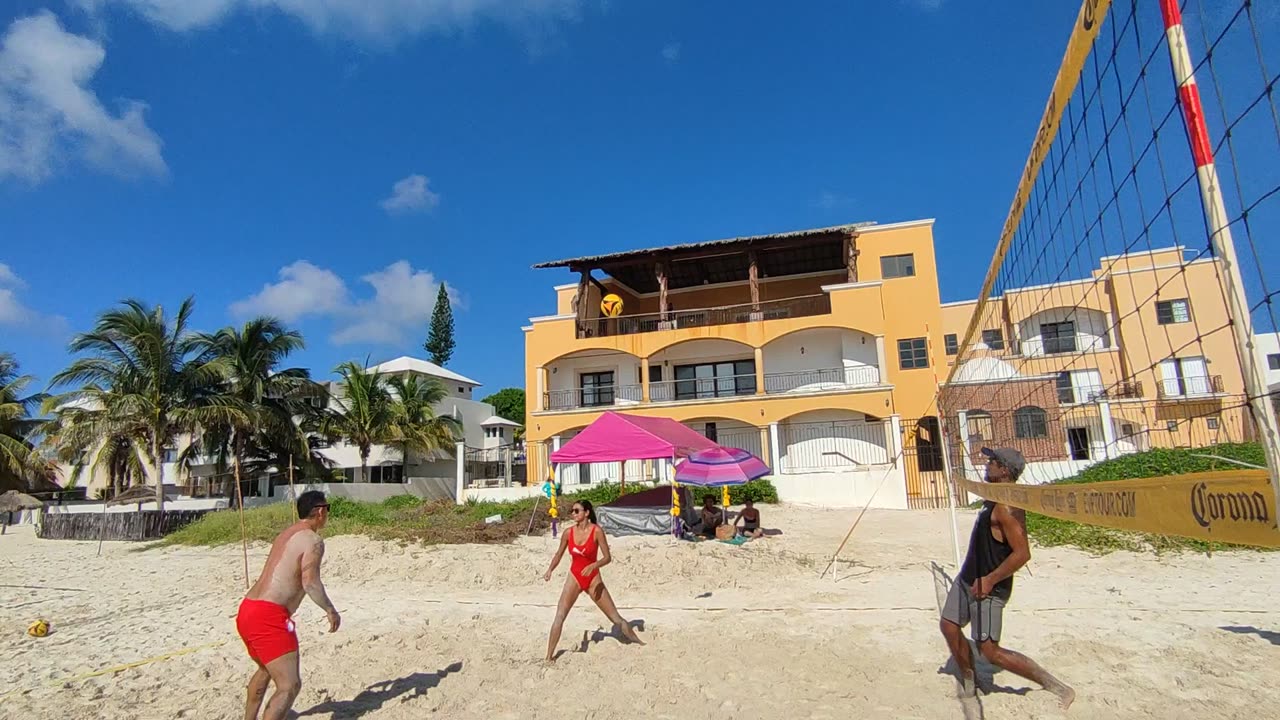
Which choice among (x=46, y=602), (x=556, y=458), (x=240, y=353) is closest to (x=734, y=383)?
(x=556, y=458)

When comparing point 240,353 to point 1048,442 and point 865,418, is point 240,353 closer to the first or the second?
point 865,418

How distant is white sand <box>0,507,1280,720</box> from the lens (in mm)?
4516

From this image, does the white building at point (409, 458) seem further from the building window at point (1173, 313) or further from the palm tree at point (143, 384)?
the building window at point (1173, 313)

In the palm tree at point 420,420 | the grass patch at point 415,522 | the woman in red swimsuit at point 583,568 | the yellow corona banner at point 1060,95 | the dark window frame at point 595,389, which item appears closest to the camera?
the yellow corona banner at point 1060,95

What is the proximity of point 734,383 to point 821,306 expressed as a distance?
13.4ft

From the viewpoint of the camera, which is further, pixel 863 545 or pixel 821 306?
pixel 821 306

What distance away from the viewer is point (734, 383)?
24.2 meters

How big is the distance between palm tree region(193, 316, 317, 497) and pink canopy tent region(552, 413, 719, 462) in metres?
14.9

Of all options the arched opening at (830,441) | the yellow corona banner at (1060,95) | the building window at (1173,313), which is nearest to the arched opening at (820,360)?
the arched opening at (830,441)

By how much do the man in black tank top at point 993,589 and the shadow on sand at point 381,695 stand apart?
356cm

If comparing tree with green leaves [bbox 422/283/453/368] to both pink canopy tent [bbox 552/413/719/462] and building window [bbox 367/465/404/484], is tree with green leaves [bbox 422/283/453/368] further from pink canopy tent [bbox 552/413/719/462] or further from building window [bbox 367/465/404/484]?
pink canopy tent [bbox 552/413/719/462]

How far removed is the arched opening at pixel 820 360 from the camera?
867 inches

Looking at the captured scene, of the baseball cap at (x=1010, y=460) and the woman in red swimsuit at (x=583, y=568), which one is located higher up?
the baseball cap at (x=1010, y=460)

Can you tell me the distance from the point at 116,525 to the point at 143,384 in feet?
16.0
